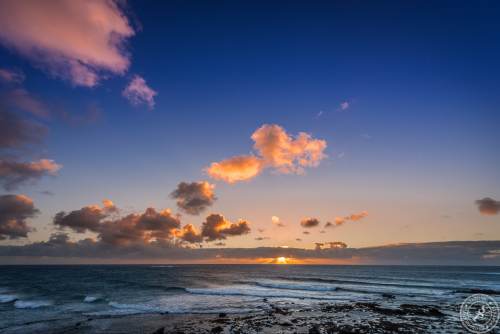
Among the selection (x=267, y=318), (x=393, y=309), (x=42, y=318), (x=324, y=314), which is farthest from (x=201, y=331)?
(x=393, y=309)

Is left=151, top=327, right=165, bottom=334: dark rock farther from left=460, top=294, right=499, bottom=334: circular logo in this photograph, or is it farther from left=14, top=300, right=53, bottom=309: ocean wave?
left=460, top=294, right=499, bottom=334: circular logo

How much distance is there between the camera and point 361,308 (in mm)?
38188

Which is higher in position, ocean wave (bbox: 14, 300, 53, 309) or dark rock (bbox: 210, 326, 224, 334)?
dark rock (bbox: 210, 326, 224, 334)

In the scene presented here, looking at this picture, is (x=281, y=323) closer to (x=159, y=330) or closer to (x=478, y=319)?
(x=159, y=330)

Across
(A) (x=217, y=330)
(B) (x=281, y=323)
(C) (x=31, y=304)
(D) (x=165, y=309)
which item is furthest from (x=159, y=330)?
(C) (x=31, y=304)

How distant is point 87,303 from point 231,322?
2602 cm

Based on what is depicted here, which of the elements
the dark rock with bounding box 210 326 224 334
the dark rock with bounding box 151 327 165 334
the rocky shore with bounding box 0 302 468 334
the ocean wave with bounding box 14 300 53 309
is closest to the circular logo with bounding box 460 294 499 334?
the rocky shore with bounding box 0 302 468 334

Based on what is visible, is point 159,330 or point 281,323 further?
point 281,323

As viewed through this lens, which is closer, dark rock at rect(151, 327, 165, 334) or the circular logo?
dark rock at rect(151, 327, 165, 334)

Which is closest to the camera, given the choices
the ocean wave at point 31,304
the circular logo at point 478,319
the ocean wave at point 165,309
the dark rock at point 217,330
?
the dark rock at point 217,330

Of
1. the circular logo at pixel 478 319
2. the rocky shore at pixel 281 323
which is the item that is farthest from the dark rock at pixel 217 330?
the circular logo at pixel 478 319

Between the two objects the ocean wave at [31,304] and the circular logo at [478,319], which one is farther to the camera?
the ocean wave at [31,304]

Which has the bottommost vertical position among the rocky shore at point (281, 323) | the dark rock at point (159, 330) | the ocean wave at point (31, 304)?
the ocean wave at point (31, 304)

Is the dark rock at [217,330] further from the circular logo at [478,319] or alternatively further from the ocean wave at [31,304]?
the ocean wave at [31,304]
